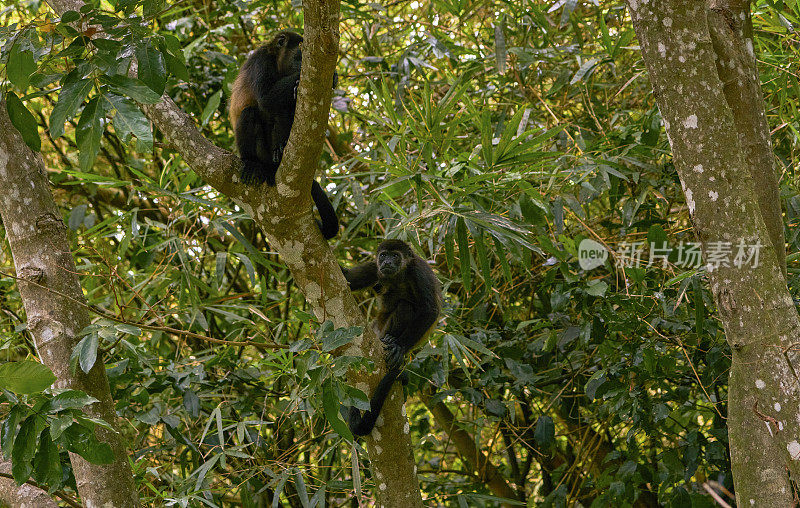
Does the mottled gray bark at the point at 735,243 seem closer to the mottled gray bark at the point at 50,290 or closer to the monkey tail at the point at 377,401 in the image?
the monkey tail at the point at 377,401

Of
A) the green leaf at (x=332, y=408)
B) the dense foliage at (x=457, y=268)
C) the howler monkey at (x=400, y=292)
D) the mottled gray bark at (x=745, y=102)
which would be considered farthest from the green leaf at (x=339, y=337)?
the mottled gray bark at (x=745, y=102)

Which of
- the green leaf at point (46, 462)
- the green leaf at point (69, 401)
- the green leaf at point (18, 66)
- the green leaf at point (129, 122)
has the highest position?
the green leaf at point (18, 66)

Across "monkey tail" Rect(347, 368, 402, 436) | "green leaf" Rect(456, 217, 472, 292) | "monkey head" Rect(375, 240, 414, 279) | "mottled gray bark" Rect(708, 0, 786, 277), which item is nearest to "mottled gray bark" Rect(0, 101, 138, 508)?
"monkey tail" Rect(347, 368, 402, 436)

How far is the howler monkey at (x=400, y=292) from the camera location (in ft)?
13.3

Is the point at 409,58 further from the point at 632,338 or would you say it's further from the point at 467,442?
the point at 467,442

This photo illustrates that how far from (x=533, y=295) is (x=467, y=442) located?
1.19 metres

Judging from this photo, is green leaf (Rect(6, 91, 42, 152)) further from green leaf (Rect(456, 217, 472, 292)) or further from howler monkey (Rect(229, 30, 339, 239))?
green leaf (Rect(456, 217, 472, 292))

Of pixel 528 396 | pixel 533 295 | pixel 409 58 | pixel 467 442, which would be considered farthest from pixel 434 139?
pixel 467 442

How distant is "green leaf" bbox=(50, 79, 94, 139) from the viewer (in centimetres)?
194

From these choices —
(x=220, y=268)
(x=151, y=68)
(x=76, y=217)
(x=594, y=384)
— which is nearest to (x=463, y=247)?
(x=594, y=384)

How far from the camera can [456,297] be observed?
5.12 m

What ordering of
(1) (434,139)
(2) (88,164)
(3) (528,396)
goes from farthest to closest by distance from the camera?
(3) (528,396)
(1) (434,139)
(2) (88,164)

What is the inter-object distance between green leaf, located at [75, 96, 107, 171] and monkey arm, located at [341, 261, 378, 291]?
8.65 ft

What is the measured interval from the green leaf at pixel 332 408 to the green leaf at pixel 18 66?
1246 mm
